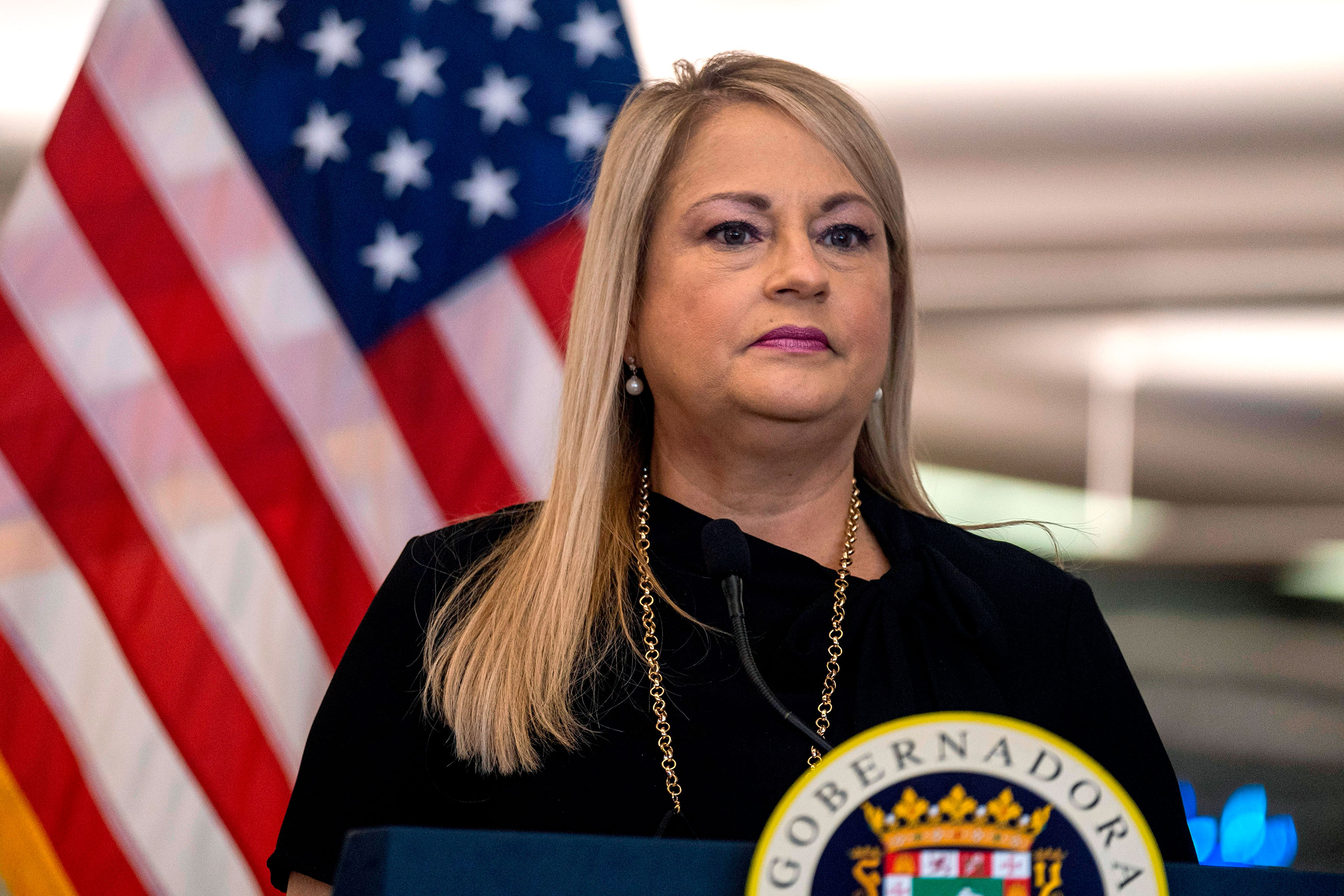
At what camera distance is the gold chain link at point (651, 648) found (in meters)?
1.19

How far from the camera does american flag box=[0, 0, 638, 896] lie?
203 cm

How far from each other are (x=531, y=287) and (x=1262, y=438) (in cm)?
131

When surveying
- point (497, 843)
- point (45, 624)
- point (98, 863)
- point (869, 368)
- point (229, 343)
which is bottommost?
point (98, 863)

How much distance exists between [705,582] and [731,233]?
0.34 metres

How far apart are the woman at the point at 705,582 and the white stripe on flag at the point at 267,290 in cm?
72

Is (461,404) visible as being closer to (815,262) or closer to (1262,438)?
(815,262)

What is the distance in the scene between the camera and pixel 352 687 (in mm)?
1282

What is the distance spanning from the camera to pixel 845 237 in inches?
52.9

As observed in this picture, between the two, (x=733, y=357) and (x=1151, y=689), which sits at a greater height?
(x=733, y=357)

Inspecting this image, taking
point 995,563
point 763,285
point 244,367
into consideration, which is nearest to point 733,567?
point 763,285

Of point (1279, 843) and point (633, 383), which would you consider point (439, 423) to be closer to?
point (633, 383)

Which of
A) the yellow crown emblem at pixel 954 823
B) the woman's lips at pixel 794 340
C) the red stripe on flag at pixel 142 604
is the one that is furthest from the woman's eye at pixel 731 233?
the red stripe on flag at pixel 142 604

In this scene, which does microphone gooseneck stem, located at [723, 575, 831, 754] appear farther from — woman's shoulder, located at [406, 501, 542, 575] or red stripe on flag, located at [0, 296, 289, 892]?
red stripe on flag, located at [0, 296, 289, 892]

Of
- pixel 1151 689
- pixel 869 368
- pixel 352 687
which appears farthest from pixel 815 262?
pixel 1151 689
